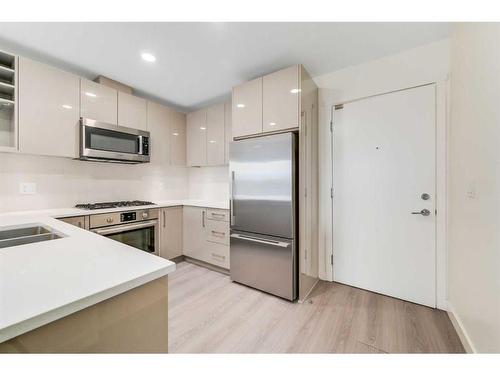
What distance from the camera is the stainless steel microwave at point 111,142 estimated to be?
7.36ft

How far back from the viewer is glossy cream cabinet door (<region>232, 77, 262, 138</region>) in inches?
87.8

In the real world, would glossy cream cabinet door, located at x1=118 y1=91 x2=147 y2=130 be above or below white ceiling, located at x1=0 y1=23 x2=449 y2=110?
below

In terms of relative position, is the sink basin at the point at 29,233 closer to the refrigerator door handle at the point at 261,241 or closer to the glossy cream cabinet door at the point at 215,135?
the refrigerator door handle at the point at 261,241

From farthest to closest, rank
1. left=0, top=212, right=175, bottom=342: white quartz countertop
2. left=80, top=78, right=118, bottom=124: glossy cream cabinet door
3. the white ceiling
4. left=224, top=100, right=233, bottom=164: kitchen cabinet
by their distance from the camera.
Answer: left=224, top=100, right=233, bottom=164: kitchen cabinet
left=80, top=78, right=118, bottom=124: glossy cream cabinet door
the white ceiling
left=0, top=212, right=175, bottom=342: white quartz countertop

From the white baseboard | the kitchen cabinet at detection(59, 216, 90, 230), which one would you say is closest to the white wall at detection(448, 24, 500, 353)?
the white baseboard

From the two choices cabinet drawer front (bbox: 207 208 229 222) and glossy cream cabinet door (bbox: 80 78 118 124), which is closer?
glossy cream cabinet door (bbox: 80 78 118 124)

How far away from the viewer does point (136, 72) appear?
2359 mm

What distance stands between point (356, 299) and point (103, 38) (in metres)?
3.19

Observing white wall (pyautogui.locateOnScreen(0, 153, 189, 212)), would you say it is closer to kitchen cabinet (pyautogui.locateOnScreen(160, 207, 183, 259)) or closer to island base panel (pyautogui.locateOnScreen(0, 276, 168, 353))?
kitchen cabinet (pyautogui.locateOnScreen(160, 207, 183, 259))

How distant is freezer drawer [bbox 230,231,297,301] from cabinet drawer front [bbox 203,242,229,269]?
0.19 metres

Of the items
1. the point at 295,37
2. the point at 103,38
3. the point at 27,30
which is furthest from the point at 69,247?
the point at 295,37

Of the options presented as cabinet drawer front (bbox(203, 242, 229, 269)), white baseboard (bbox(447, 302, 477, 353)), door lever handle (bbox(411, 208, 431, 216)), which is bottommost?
white baseboard (bbox(447, 302, 477, 353))

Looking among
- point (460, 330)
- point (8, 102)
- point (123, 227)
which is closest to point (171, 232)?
point (123, 227)

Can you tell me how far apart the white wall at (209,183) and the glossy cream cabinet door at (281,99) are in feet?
4.44
